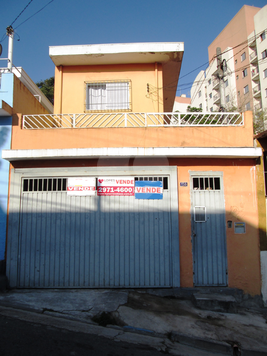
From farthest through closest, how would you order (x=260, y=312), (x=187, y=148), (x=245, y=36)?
(x=245, y=36)
(x=187, y=148)
(x=260, y=312)

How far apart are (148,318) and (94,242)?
2202 mm

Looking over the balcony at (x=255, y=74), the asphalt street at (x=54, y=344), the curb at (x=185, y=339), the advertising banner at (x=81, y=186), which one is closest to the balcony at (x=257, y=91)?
the balcony at (x=255, y=74)

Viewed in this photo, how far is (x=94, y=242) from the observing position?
620 cm

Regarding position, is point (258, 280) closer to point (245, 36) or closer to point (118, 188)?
point (118, 188)

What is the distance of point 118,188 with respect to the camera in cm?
632

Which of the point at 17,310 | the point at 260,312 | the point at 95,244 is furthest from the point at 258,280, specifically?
the point at 17,310

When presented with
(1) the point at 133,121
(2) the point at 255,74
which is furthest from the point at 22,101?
(2) the point at 255,74

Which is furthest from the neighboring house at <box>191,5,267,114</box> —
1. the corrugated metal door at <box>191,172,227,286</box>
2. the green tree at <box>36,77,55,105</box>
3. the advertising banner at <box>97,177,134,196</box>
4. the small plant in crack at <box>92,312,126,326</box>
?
the small plant in crack at <box>92,312,126,326</box>

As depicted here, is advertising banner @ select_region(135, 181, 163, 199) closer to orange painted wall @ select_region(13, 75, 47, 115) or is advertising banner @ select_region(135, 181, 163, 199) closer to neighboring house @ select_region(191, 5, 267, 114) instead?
orange painted wall @ select_region(13, 75, 47, 115)

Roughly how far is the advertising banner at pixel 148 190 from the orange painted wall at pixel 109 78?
135 inches

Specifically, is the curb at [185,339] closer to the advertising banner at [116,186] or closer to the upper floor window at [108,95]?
the advertising banner at [116,186]

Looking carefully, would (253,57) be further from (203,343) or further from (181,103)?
(203,343)

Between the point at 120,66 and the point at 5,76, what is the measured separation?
13.0 ft

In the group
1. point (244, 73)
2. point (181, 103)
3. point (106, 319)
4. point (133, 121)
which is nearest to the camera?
point (106, 319)
